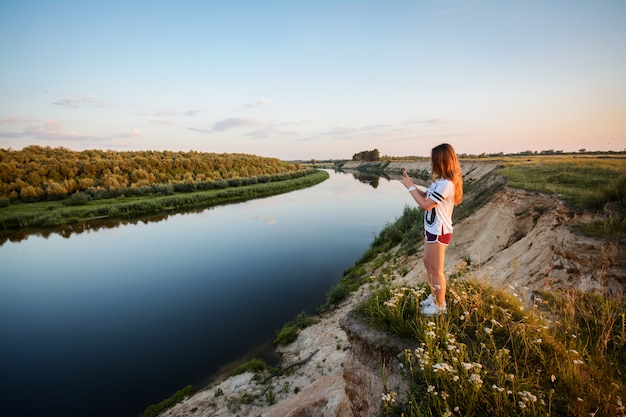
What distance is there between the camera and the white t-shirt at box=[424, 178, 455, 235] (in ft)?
10.4

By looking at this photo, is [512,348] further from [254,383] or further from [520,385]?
[254,383]

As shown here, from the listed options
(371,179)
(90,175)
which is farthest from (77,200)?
(371,179)

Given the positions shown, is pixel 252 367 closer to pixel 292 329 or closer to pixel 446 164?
pixel 292 329

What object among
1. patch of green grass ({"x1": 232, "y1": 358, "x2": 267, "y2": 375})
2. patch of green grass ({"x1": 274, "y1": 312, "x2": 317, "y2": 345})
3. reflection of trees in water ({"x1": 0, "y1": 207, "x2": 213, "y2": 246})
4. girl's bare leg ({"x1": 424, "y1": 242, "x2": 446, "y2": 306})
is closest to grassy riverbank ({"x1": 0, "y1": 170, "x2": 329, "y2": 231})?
reflection of trees in water ({"x1": 0, "y1": 207, "x2": 213, "y2": 246})

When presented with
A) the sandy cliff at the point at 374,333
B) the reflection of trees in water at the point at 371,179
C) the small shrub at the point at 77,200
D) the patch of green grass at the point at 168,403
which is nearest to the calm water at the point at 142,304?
the patch of green grass at the point at 168,403

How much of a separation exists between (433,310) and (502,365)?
821 mm

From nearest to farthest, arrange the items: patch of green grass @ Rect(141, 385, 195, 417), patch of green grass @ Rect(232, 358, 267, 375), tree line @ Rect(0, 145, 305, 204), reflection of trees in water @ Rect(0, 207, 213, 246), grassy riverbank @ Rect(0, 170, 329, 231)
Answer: patch of green grass @ Rect(141, 385, 195, 417), patch of green grass @ Rect(232, 358, 267, 375), reflection of trees in water @ Rect(0, 207, 213, 246), grassy riverbank @ Rect(0, 170, 329, 231), tree line @ Rect(0, 145, 305, 204)

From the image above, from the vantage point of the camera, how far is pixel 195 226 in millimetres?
22844

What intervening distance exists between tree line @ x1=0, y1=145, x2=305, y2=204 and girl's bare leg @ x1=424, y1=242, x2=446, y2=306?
3629 cm

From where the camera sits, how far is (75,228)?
71.8 feet

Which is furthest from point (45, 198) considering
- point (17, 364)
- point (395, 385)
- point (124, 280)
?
point (395, 385)

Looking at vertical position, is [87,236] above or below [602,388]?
below

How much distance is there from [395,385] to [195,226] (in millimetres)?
22909

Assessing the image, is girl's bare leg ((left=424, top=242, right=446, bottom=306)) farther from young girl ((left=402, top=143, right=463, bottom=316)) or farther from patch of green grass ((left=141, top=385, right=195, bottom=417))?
patch of green grass ((left=141, top=385, right=195, bottom=417))
